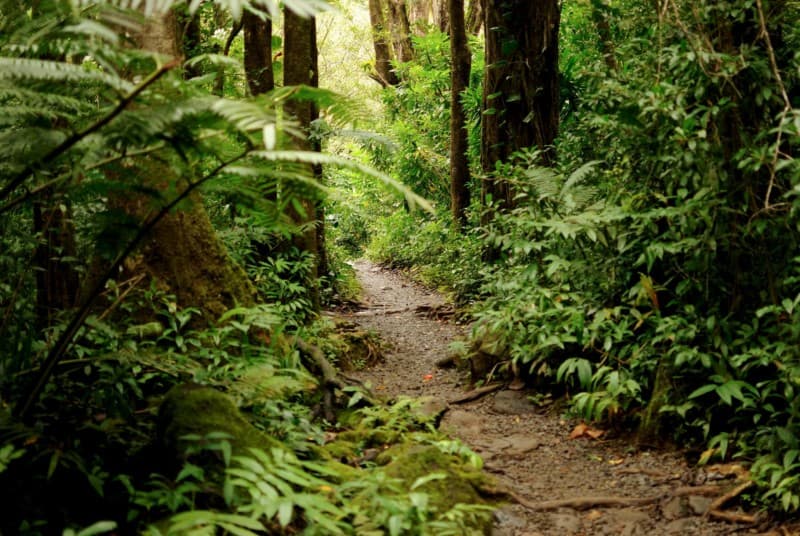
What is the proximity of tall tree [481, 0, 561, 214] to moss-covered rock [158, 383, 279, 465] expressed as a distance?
519cm

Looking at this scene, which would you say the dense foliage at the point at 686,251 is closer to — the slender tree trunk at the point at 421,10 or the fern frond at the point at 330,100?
the fern frond at the point at 330,100

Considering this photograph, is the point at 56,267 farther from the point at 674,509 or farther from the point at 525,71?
the point at 525,71

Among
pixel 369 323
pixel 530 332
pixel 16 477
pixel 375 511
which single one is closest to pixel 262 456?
pixel 375 511

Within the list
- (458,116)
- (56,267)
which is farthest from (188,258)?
(458,116)

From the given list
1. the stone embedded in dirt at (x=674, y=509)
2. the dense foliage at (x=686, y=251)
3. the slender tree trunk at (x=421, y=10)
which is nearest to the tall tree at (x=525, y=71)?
the dense foliage at (x=686, y=251)

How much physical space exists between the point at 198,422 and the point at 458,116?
964cm

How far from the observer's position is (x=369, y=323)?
29.4 feet

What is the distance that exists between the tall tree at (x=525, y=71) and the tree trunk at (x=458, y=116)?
327 cm

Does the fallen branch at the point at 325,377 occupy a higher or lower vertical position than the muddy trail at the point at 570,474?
higher

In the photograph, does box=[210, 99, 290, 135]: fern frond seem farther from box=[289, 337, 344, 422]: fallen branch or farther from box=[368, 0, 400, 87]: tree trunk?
box=[368, 0, 400, 87]: tree trunk

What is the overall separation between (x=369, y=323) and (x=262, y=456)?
6497mm

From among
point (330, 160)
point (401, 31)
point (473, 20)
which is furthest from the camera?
point (401, 31)

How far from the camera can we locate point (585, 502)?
3.81 metres

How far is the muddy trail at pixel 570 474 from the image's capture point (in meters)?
3.55
